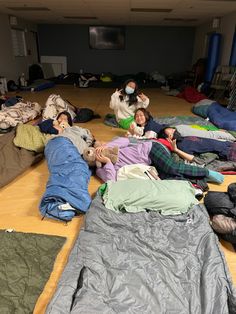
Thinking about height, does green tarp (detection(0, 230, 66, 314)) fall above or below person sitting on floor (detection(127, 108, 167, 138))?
below

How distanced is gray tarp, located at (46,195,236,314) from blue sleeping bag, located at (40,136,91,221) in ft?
0.49

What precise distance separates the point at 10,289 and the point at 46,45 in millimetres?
8850

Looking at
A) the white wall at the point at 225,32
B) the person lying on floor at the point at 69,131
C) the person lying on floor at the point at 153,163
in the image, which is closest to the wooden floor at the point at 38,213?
the person lying on floor at the point at 153,163

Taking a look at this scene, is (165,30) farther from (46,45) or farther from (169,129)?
(169,129)

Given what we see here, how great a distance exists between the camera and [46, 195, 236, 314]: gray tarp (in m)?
1.26

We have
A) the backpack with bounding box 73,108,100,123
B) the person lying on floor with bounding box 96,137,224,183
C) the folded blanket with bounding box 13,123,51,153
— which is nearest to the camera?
the person lying on floor with bounding box 96,137,224,183

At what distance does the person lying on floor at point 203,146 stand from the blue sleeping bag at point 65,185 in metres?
0.99

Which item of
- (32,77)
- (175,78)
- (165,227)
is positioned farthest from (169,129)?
(32,77)

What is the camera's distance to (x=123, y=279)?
139 cm

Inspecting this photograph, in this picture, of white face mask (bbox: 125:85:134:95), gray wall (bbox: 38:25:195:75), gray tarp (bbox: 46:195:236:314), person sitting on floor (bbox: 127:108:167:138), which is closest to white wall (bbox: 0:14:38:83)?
gray wall (bbox: 38:25:195:75)

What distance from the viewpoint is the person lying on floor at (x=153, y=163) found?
7.48ft

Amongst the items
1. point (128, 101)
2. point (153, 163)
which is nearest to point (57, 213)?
point (153, 163)

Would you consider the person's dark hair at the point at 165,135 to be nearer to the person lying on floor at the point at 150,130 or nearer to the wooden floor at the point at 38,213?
the person lying on floor at the point at 150,130

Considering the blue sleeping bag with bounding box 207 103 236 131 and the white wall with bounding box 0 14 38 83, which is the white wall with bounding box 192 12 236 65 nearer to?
the blue sleeping bag with bounding box 207 103 236 131
